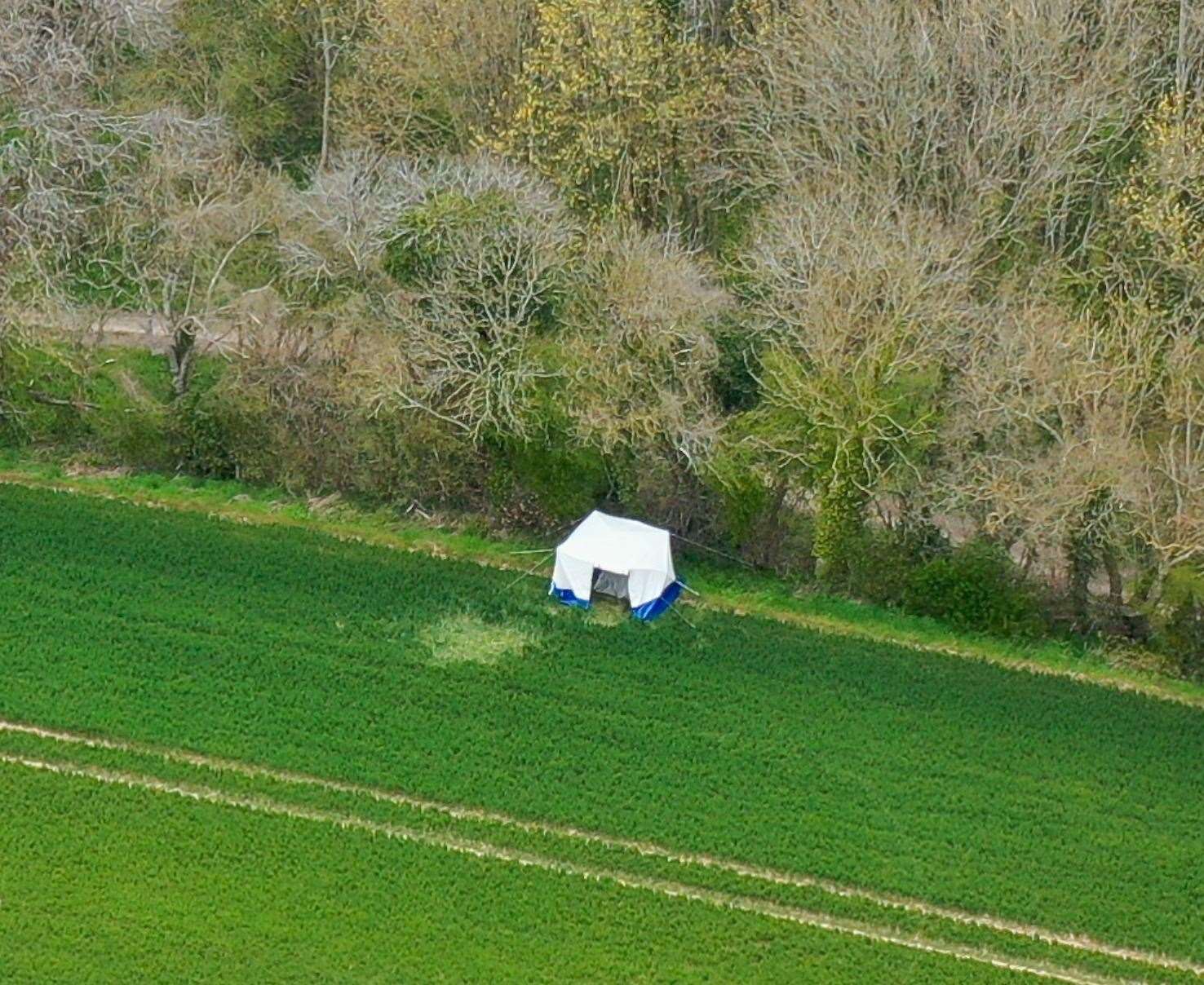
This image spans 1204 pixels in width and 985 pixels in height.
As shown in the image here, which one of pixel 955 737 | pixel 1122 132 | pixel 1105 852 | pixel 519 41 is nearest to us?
pixel 1105 852

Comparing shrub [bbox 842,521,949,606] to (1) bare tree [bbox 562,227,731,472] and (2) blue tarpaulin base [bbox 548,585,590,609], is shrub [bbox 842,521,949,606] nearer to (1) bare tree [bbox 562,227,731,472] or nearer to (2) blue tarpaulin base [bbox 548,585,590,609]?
(1) bare tree [bbox 562,227,731,472]

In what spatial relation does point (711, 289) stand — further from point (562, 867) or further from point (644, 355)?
point (562, 867)

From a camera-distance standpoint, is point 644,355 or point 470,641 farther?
point 644,355

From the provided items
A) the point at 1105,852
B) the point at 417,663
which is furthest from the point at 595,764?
the point at 1105,852

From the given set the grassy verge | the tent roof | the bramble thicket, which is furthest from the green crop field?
the bramble thicket

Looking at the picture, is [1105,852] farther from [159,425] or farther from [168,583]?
[159,425]

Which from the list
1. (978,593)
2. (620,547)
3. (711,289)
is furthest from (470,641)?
(978,593)

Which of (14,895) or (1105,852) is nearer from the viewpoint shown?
(14,895)
